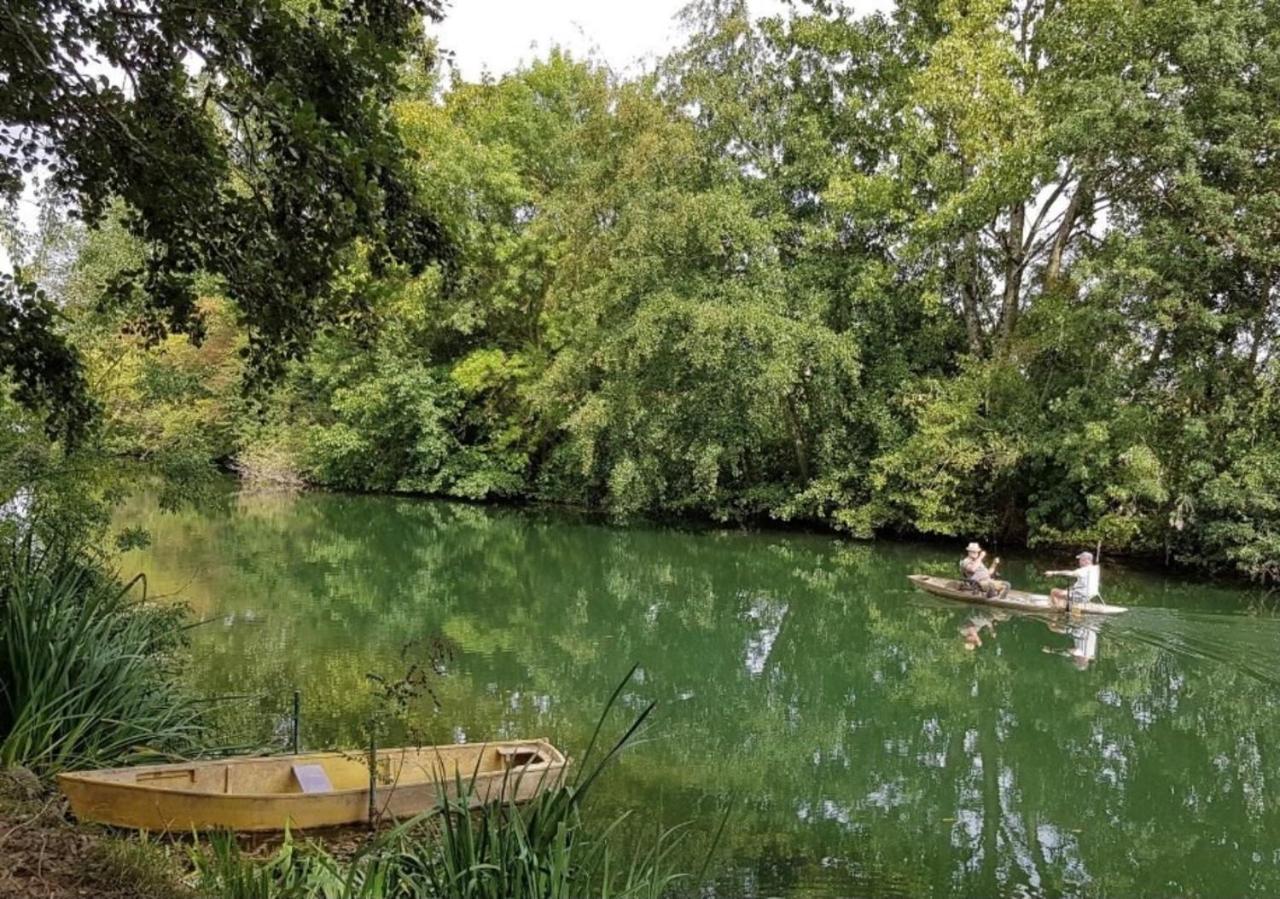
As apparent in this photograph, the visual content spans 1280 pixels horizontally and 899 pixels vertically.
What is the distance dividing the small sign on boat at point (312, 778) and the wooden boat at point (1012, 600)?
1010 centimetres

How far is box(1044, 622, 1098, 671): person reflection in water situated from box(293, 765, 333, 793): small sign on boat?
8619mm

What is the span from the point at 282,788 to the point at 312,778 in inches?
7.7

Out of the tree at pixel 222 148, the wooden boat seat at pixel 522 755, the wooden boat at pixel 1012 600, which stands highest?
the tree at pixel 222 148

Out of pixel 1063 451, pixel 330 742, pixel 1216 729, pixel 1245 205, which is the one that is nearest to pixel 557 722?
pixel 330 742

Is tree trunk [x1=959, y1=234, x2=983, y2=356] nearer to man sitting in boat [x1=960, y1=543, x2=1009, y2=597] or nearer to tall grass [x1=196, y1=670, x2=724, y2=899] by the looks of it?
man sitting in boat [x1=960, y1=543, x2=1009, y2=597]

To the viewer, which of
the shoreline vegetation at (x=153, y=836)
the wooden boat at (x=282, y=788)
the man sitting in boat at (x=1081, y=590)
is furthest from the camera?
the man sitting in boat at (x=1081, y=590)

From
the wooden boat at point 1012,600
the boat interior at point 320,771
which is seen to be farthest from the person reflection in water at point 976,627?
the boat interior at point 320,771

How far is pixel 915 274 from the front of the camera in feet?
65.9

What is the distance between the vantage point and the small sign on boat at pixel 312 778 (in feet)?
16.8

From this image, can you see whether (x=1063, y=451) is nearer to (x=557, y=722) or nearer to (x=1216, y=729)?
(x=1216, y=729)

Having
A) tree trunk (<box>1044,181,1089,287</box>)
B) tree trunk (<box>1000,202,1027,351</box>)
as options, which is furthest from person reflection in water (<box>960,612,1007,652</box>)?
tree trunk (<box>1044,181,1089,287</box>)

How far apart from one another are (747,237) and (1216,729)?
12.7 metres

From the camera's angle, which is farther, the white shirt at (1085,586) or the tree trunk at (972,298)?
the tree trunk at (972,298)

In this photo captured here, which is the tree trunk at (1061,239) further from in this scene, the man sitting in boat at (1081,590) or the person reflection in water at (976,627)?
the person reflection in water at (976,627)
